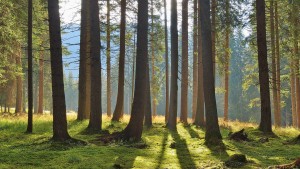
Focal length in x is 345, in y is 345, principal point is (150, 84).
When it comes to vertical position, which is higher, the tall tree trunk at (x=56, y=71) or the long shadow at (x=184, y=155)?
the tall tree trunk at (x=56, y=71)

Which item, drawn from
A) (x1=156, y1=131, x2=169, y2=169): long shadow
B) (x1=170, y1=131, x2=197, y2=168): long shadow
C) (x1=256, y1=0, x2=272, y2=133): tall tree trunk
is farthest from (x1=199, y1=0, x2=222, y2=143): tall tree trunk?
(x1=256, y1=0, x2=272, y2=133): tall tree trunk

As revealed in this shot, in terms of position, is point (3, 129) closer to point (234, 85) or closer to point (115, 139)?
point (115, 139)

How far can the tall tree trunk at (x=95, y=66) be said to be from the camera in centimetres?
1535

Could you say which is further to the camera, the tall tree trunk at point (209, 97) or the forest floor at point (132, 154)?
the tall tree trunk at point (209, 97)

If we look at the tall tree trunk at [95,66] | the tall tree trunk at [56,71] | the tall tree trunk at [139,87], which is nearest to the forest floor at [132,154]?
the tall tree trunk at [139,87]

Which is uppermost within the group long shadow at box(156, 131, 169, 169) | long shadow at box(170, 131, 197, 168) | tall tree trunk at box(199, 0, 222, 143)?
tall tree trunk at box(199, 0, 222, 143)

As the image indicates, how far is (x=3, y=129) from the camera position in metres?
16.1

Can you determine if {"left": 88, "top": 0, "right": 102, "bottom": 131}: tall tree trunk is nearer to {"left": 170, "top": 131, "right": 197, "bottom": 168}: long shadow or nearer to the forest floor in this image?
the forest floor

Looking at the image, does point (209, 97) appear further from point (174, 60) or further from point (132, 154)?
point (174, 60)

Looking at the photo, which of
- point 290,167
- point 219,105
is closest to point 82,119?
point 290,167

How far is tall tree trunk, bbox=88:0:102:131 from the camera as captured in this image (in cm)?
1535

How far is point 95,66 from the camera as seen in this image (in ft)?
51.1

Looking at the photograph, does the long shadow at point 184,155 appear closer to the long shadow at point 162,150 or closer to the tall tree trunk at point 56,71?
the long shadow at point 162,150

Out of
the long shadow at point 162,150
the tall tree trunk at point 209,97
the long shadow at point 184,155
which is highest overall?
the tall tree trunk at point 209,97
